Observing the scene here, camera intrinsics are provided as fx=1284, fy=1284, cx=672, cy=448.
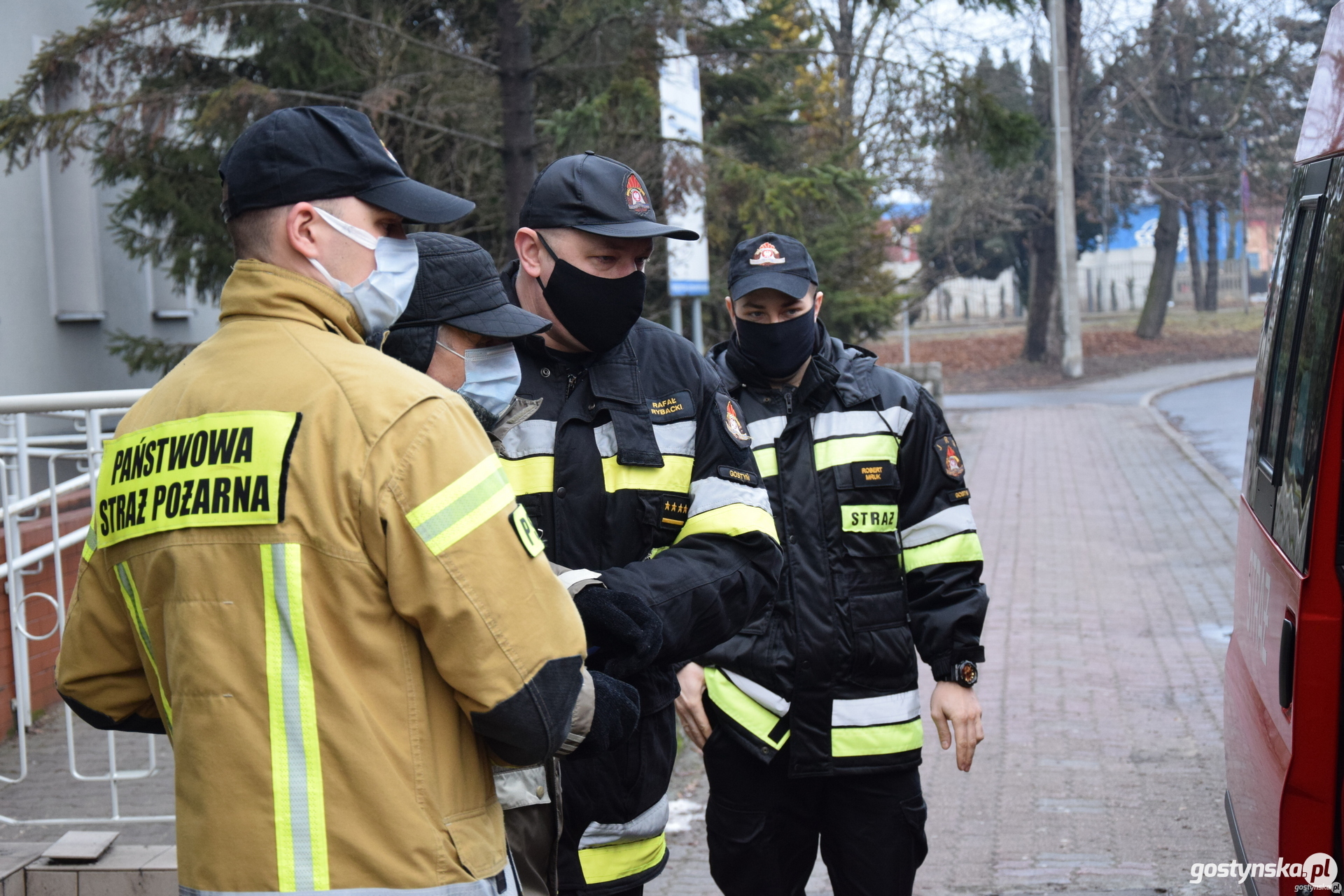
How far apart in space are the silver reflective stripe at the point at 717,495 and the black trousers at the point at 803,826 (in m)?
0.97

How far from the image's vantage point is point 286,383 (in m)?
1.73

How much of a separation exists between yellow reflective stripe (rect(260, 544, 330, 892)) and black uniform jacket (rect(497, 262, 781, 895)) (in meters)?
0.84

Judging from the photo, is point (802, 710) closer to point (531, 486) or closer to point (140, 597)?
point (531, 486)

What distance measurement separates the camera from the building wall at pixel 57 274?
9750mm

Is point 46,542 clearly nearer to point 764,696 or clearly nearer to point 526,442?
point 764,696

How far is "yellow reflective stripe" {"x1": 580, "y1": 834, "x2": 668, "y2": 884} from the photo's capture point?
255cm

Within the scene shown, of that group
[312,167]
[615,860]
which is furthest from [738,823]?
[312,167]

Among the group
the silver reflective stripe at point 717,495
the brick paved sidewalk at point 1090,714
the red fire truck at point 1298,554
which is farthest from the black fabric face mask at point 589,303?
the brick paved sidewalk at point 1090,714

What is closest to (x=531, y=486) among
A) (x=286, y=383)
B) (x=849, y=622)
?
(x=286, y=383)

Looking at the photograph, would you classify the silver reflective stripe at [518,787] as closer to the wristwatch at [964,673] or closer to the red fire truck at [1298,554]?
the wristwatch at [964,673]

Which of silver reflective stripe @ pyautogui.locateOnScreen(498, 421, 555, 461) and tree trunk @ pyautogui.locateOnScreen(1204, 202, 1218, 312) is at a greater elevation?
tree trunk @ pyautogui.locateOnScreen(1204, 202, 1218, 312)

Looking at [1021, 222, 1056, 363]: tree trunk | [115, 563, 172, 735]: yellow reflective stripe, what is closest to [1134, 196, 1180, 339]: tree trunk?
[1021, 222, 1056, 363]: tree trunk

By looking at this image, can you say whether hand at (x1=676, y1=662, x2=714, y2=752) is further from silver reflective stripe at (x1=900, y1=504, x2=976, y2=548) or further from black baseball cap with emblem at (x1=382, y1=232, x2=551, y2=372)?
black baseball cap with emblem at (x1=382, y1=232, x2=551, y2=372)

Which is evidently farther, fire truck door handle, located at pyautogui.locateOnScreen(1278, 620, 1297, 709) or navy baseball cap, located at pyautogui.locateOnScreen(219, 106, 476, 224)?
fire truck door handle, located at pyautogui.locateOnScreen(1278, 620, 1297, 709)
